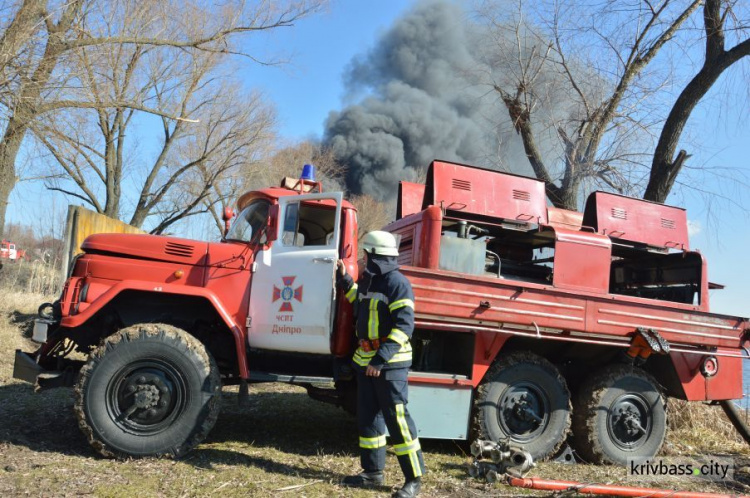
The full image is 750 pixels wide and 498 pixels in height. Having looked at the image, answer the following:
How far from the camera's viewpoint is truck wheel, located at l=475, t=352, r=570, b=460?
5633 mm

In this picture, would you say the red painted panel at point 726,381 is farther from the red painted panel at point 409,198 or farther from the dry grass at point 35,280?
the dry grass at point 35,280

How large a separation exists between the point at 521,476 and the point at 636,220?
127 inches

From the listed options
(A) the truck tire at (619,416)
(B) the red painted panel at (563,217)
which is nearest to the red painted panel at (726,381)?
(A) the truck tire at (619,416)

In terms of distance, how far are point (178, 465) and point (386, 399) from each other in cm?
175

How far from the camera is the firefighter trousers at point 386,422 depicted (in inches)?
171

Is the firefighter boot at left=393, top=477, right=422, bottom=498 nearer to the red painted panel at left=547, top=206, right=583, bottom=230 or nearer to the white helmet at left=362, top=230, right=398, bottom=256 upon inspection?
the white helmet at left=362, top=230, right=398, bottom=256

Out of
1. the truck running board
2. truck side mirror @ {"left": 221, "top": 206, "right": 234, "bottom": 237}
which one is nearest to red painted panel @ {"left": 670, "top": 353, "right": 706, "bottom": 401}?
the truck running board

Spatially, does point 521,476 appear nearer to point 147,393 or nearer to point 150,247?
point 147,393

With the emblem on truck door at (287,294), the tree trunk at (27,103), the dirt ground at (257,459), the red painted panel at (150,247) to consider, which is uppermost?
the tree trunk at (27,103)

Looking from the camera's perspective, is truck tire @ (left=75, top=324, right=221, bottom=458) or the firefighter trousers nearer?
the firefighter trousers

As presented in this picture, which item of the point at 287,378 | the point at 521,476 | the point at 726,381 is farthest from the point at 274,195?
the point at 726,381

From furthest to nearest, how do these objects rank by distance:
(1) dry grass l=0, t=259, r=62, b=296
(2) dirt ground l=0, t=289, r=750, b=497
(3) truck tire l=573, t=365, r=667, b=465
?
(1) dry grass l=0, t=259, r=62, b=296 → (3) truck tire l=573, t=365, r=667, b=465 → (2) dirt ground l=0, t=289, r=750, b=497

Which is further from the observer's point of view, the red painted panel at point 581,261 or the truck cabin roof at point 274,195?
the red painted panel at point 581,261

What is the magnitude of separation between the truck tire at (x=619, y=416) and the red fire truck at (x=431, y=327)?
2 cm
